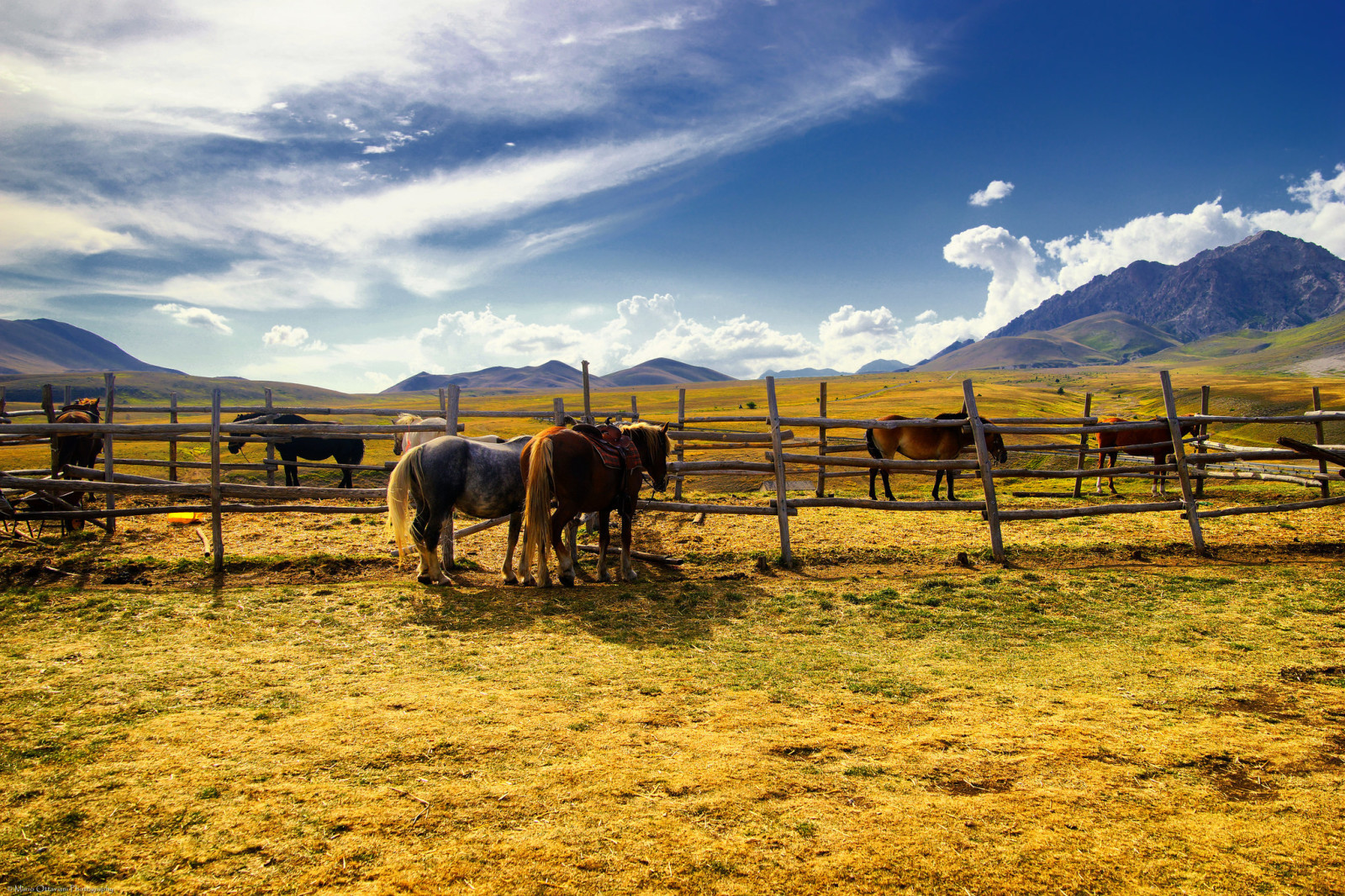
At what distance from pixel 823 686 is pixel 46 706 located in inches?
185

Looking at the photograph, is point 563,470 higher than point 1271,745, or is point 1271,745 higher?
point 563,470

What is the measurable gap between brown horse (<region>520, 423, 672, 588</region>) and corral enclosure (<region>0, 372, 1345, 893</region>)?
16.3 inches

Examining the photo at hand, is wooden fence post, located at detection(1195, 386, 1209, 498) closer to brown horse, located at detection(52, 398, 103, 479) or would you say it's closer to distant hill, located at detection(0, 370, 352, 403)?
brown horse, located at detection(52, 398, 103, 479)

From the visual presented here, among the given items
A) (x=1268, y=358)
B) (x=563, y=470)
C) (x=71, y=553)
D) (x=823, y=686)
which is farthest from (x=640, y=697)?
(x=1268, y=358)

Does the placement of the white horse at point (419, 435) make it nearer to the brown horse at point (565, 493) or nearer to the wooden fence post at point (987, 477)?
the brown horse at point (565, 493)

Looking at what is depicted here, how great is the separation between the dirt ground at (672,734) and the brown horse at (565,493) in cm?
43

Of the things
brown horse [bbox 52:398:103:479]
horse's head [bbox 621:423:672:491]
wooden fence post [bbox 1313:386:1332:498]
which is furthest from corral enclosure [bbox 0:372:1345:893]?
brown horse [bbox 52:398:103:479]

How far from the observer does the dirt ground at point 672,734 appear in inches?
89.5

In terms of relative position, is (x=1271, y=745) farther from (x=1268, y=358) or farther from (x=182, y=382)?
(x=1268, y=358)

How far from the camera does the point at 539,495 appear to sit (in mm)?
6355

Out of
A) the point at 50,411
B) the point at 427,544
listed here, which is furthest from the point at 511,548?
the point at 50,411

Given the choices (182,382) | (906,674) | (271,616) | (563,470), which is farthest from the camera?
(182,382)

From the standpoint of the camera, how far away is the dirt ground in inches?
89.5

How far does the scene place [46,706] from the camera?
348cm
